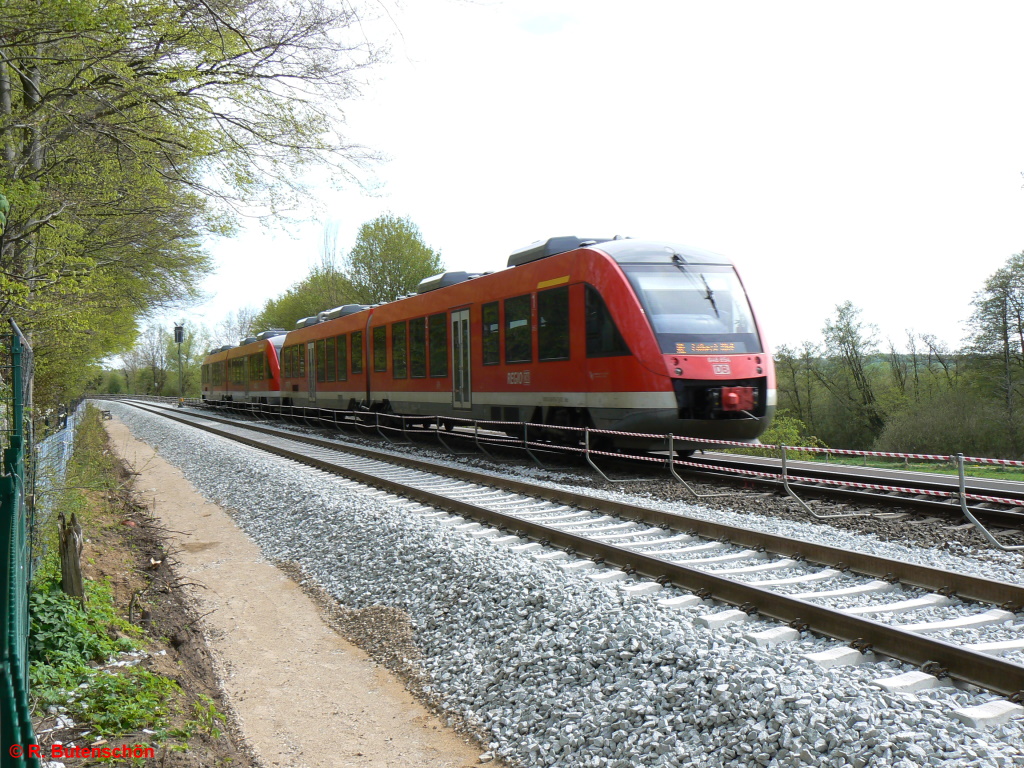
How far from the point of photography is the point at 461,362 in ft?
47.8

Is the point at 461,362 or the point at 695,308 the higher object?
the point at 695,308

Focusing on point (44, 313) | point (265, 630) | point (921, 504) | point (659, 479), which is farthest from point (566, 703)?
point (44, 313)

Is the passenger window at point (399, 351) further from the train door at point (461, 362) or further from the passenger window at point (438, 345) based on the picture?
the train door at point (461, 362)

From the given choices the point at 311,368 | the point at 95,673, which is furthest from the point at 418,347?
the point at 95,673

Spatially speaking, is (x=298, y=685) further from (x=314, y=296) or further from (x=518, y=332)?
(x=314, y=296)

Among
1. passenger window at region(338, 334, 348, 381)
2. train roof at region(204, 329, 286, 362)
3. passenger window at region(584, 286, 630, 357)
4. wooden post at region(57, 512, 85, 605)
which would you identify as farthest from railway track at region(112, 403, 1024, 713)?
train roof at region(204, 329, 286, 362)

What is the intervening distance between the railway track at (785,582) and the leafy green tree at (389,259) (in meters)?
39.5

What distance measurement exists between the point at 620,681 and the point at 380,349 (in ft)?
50.0

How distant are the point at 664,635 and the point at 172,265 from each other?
1493 centimetres

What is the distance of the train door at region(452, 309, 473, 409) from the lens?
566 inches

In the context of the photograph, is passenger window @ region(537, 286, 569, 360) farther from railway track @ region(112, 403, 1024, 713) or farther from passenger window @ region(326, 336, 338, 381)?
passenger window @ region(326, 336, 338, 381)

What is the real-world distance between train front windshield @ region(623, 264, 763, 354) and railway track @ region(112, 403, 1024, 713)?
2916mm

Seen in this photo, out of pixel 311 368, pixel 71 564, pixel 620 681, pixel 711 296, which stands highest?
pixel 711 296

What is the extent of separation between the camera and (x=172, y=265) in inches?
634
